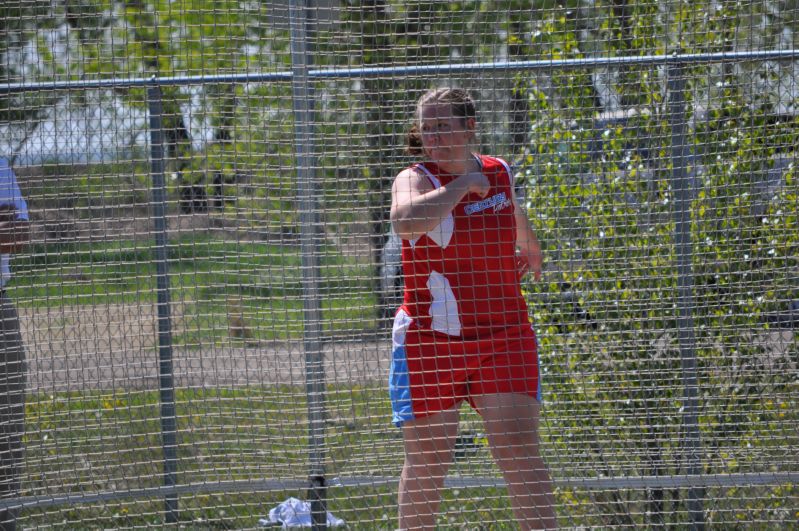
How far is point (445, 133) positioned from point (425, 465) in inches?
40.9

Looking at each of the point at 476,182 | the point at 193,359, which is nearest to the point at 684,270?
the point at 476,182

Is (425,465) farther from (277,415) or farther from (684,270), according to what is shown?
(684,270)

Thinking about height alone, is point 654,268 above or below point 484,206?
below

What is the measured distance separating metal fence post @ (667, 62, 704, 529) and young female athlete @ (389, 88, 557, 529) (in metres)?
0.71

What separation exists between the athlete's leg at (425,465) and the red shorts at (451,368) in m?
0.04

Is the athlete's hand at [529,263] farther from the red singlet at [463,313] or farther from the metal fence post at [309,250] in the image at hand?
the metal fence post at [309,250]

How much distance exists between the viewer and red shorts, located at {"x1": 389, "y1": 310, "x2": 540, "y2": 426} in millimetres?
2648

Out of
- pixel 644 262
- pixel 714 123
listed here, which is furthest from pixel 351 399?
pixel 714 123

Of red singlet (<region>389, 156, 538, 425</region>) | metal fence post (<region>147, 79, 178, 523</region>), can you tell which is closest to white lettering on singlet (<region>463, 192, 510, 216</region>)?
red singlet (<region>389, 156, 538, 425</region>)

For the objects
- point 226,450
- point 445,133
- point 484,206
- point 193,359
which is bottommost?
point 226,450

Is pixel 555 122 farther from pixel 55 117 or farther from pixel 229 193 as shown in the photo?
pixel 55 117

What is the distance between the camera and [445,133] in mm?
2627

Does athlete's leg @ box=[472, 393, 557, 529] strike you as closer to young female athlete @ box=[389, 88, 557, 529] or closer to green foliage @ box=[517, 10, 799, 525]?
young female athlete @ box=[389, 88, 557, 529]

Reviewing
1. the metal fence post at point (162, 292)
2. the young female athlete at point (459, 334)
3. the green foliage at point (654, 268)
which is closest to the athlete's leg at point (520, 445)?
the young female athlete at point (459, 334)
